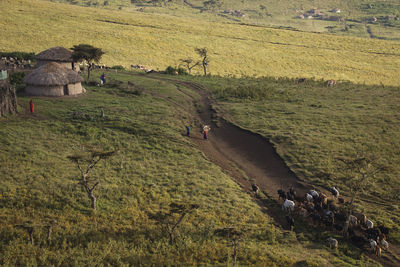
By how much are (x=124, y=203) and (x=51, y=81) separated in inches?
999

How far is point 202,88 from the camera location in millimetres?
56906

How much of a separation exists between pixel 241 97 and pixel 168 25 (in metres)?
67.0

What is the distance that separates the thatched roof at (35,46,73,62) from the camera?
174 ft

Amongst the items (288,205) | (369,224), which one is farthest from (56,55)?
(369,224)

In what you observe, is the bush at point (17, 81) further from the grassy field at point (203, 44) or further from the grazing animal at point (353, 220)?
the grazing animal at point (353, 220)

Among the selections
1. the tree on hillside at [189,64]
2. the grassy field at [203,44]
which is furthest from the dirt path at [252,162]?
the grassy field at [203,44]

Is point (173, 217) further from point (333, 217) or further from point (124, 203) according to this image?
point (333, 217)

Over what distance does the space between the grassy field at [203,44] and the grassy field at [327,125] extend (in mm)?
19514

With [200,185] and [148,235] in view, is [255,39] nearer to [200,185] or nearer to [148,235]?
[200,185]

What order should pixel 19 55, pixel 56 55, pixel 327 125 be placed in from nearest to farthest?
pixel 327 125 → pixel 56 55 → pixel 19 55

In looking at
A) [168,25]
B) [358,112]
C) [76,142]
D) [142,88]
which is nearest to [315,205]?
[76,142]

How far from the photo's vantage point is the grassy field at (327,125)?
2689 cm

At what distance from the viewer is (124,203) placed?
73.5ft

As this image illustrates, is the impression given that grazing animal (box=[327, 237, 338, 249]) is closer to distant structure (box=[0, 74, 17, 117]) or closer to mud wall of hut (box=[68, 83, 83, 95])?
distant structure (box=[0, 74, 17, 117])
